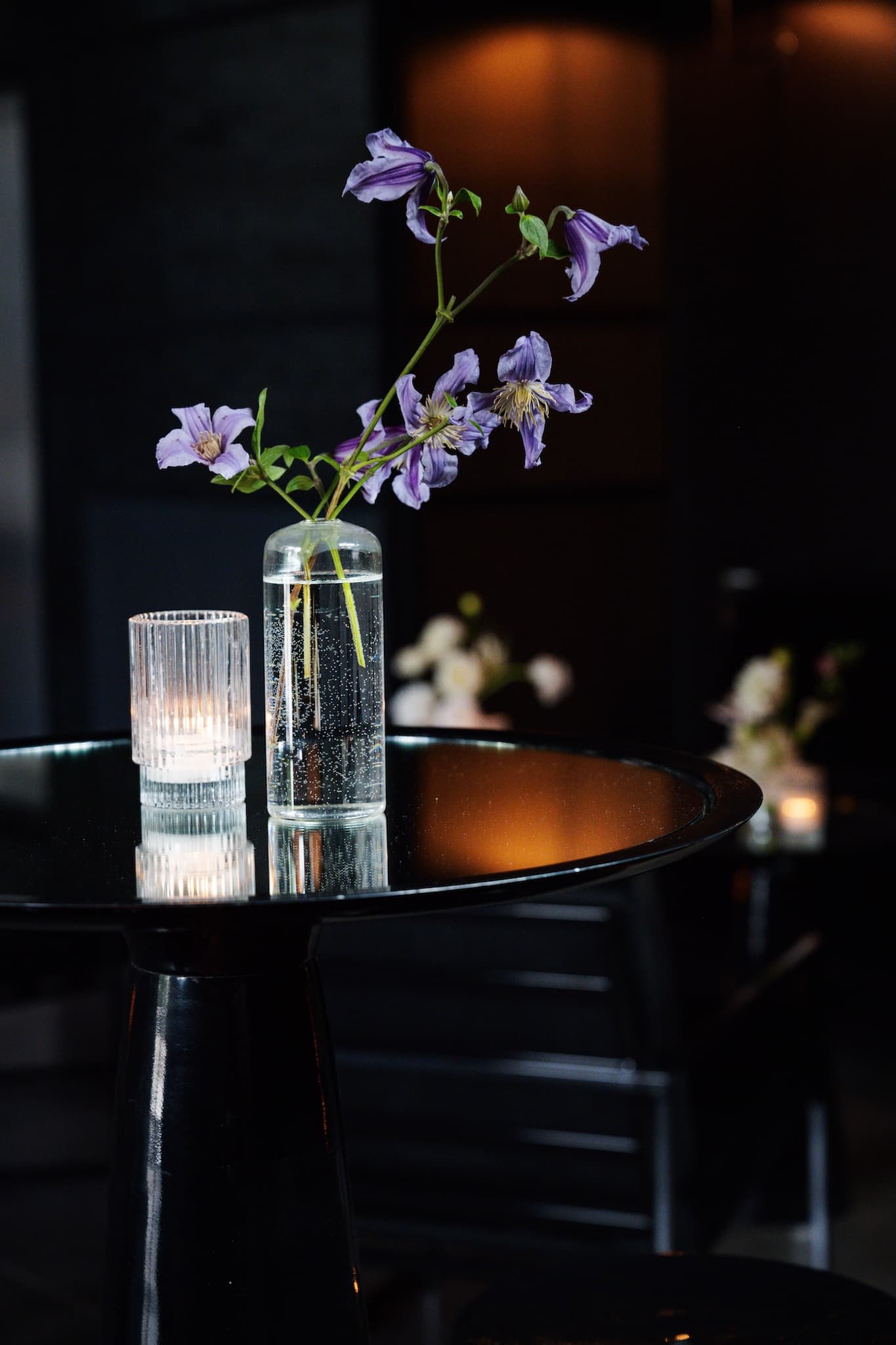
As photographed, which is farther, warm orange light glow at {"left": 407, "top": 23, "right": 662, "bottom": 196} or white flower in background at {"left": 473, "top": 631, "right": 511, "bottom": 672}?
warm orange light glow at {"left": 407, "top": 23, "right": 662, "bottom": 196}

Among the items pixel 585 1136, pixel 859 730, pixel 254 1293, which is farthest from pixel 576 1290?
pixel 859 730

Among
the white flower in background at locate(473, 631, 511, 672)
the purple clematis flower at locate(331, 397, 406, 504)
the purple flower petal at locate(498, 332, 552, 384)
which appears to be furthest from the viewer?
the white flower in background at locate(473, 631, 511, 672)

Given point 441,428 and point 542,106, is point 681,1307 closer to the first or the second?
point 441,428

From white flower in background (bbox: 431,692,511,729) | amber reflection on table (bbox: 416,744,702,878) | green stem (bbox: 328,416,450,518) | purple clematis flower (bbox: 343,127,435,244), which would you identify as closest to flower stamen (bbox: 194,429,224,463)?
green stem (bbox: 328,416,450,518)

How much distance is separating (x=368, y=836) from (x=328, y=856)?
8 centimetres

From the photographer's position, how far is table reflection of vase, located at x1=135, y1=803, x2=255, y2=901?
1.06 m

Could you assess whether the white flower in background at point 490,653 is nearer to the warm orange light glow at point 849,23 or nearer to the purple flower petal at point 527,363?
the purple flower petal at point 527,363

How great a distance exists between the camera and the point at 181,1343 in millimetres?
1242

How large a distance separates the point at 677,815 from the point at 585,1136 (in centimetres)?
107

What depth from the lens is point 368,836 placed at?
49.5 inches

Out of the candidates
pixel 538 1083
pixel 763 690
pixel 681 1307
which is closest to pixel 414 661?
pixel 763 690

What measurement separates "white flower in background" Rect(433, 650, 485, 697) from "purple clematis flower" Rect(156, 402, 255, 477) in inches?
72.6

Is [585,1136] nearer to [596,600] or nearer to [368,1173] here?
[368,1173]

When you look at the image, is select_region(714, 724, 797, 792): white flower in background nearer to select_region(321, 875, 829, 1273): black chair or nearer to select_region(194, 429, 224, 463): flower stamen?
select_region(321, 875, 829, 1273): black chair
